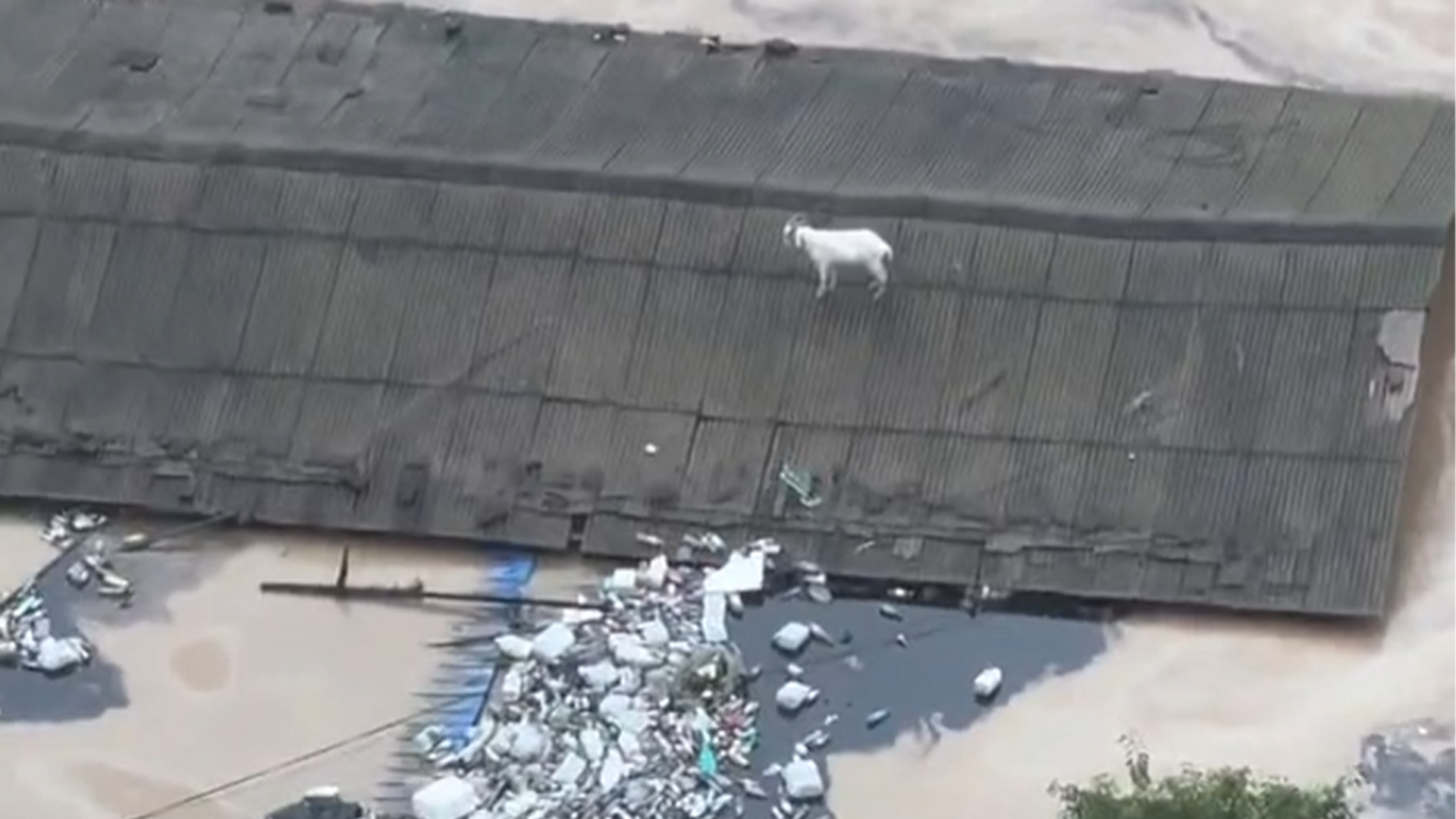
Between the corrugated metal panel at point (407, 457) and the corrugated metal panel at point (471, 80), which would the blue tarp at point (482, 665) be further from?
the corrugated metal panel at point (471, 80)

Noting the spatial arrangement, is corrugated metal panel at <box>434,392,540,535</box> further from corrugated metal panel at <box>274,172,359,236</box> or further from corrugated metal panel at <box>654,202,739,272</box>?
corrugated metal panel at <box>274,172,359,236</box>

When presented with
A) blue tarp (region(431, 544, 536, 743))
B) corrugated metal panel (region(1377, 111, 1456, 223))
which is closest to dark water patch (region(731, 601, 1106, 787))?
blue tarp (region(431, 544, 536, 743))

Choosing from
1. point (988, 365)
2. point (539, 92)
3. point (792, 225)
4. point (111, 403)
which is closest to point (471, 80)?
point (539, 92)

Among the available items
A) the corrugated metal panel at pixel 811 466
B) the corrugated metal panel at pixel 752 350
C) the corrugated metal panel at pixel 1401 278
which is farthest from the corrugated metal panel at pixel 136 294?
the corrugated metal panel at pixel 1401 278

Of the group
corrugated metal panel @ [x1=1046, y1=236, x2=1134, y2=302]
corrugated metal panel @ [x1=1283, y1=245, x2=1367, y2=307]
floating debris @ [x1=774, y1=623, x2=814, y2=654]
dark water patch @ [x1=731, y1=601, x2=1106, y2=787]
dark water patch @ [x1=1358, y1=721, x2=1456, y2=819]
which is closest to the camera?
dark water patch @ [x1=1358, y1=721, x2=1456, y2=819]

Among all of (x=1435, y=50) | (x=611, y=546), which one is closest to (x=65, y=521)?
(x=611, y=546)
